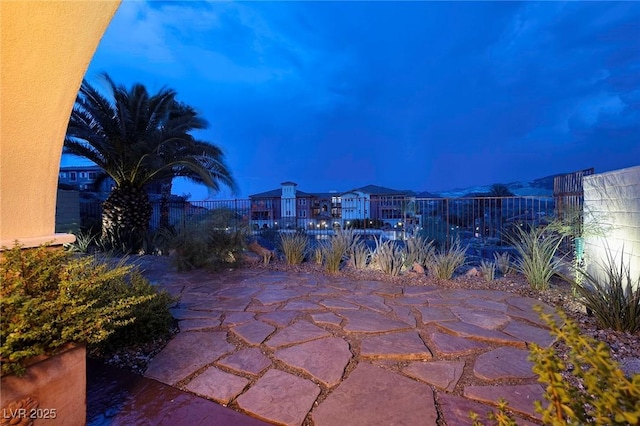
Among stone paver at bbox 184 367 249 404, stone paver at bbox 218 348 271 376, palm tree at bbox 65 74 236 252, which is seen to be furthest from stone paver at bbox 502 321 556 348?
palm tree at bbox 65 74 236 252

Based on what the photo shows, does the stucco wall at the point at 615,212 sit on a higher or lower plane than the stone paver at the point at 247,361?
higher

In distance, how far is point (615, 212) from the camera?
3801 mm

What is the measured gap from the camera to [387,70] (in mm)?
31906

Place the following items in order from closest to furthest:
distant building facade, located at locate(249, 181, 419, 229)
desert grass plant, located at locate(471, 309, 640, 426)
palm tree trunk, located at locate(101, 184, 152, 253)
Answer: desert grass plant, located at locate(471, 309, 640, 426) → palm tree trunk, located at locate(101, 184, 152, 253) → distant building facade, located at locate(249, 181, 419, 229)

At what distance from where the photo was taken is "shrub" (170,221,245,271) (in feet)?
18.2

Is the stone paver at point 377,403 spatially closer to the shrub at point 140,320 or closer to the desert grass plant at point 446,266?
the shrub at point 140,320

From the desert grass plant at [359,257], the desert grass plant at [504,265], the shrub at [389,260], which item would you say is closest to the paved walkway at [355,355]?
the shrub at [389,260]

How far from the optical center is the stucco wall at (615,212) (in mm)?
3389

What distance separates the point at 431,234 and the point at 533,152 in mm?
26349

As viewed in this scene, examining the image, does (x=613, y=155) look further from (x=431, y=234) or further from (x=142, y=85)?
(x=142, y=85)

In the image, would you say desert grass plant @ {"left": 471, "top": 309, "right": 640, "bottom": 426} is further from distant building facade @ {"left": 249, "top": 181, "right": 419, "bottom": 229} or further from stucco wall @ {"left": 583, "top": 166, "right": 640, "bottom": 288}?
distant building facade @ {"left": 249, "top": 181, "right": 419, "bottom": 229}

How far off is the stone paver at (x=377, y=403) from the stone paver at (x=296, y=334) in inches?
26.4

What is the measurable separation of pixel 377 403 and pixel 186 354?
156 cm

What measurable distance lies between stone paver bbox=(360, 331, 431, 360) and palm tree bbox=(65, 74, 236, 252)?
7756mm
